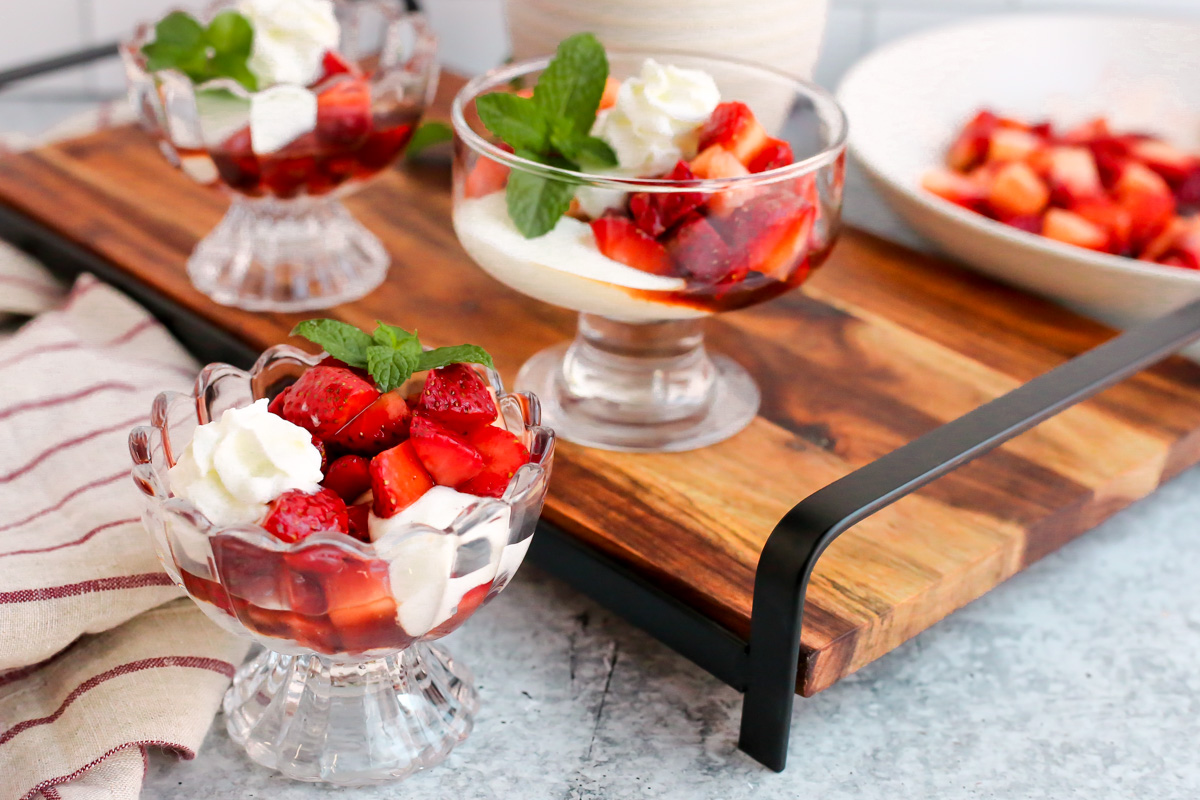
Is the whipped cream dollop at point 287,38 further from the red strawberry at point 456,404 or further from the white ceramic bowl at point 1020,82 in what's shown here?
the white ceramic bowl at point 1020,82

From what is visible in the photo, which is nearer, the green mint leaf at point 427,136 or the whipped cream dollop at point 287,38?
the whipped cream dollop at point 287,38

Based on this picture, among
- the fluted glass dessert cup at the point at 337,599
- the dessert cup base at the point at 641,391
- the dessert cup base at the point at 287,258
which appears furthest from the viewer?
the dessert cup base at the point at 287,258

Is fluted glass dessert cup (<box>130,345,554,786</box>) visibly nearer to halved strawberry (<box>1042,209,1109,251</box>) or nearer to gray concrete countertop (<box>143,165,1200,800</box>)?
gray concrete countertop (<box>143,165,1200,800</box>)

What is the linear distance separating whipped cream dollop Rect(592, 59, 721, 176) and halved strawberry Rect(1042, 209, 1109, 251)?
1.51 ft

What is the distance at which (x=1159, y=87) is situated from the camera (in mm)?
1391

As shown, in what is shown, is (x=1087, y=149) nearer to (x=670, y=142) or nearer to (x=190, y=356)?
(x=670, y=142)

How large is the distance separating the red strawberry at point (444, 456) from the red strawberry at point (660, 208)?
22 cm

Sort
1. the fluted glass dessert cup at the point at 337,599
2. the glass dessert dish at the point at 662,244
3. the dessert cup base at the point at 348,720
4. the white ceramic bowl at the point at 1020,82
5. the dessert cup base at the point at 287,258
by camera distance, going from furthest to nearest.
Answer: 1. the white ceramic bowl at the point at 1020,82
2. the dessert cup base at the point at 287,258
3. the glass dessert dish at the point at 662,244
4. the dessert cup base at the point at 348,720
5. the fluted glass dessert cup at the point at 337,599

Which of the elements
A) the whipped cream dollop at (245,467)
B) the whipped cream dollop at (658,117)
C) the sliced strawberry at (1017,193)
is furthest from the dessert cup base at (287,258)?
the sliced strawberry at (1017,193)

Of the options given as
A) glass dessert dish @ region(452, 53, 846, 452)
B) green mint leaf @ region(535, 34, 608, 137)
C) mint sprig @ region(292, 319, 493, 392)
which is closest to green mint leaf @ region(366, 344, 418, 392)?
mint sprig @ region(292, 319, 493, 392)

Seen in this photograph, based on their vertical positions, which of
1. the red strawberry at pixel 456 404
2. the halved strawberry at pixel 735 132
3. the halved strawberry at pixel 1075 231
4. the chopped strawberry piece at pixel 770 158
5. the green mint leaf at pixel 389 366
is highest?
the halved strawberry at pixel 735 132

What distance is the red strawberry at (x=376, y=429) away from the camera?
0.66 m

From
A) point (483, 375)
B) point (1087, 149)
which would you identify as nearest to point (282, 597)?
point (483, 375)

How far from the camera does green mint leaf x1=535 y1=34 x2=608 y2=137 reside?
2.82ft
